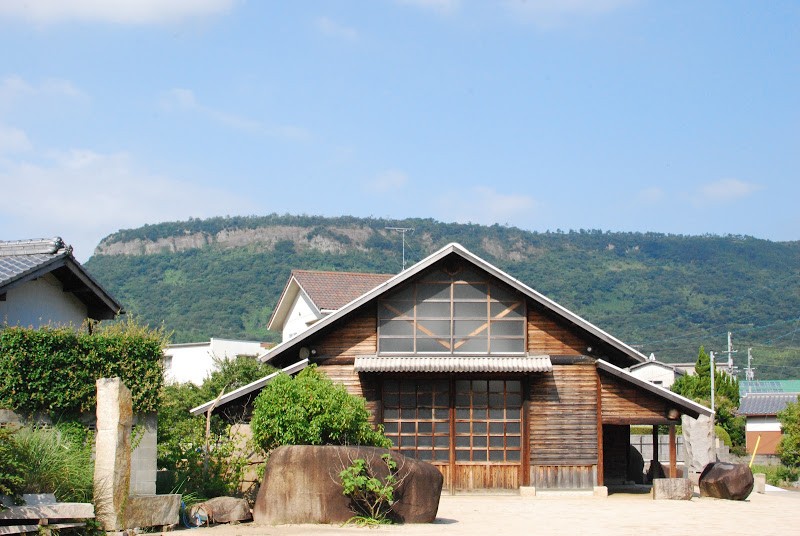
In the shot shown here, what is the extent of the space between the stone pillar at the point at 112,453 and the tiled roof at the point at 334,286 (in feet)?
83.5

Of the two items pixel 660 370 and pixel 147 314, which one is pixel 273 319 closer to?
pixel 660 370

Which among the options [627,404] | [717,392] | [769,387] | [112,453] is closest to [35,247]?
[112,453]

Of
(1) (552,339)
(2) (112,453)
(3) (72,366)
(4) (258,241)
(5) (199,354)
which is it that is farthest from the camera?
(4) (258,241)

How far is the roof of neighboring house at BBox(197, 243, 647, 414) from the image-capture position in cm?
2389

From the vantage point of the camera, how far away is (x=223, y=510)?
1628 centimetres

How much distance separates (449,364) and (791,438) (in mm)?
→ 22080

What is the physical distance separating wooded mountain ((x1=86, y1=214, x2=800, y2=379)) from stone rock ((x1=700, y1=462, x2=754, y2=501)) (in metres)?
66.4

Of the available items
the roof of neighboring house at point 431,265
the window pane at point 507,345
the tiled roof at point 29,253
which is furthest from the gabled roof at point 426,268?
the tiled roof at point 29,253

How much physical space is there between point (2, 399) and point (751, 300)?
350ft

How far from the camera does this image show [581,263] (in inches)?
4619

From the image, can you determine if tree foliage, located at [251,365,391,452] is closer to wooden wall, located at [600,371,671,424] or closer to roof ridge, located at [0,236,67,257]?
roof ridge, located at [0,236,67,257]

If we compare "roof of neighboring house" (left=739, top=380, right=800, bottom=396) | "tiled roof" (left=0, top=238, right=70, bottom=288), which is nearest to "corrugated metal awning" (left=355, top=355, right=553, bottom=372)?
"tiled roof" (left=0, top=238, right=70, bottom=288)

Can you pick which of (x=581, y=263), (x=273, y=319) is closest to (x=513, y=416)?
(x=273, y=319)

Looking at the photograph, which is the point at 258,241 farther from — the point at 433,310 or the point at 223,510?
the point at 223,510
